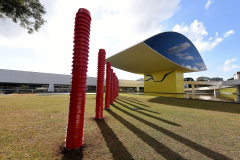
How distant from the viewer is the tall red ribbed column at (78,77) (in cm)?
318

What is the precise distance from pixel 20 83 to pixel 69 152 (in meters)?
54.1

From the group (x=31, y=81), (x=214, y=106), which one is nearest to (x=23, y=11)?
(x=214, y=106)

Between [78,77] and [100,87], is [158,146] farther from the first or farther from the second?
[100,87]

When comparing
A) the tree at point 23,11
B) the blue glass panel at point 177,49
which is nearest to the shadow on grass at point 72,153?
the tree at point 23,11

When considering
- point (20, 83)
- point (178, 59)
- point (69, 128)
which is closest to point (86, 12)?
Result: point (69, 128)

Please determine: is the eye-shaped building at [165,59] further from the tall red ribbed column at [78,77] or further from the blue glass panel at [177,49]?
the tall red ribbed column at [78,77]

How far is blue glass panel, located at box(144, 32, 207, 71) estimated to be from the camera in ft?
75.8

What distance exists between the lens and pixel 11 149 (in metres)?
2.86

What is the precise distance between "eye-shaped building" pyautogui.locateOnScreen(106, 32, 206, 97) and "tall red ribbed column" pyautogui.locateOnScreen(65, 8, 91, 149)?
16889 millimetres

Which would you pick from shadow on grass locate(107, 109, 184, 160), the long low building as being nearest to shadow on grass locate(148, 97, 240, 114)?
shadow on grass locate(107, 109, 184, 160)

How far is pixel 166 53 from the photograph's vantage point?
24.3m

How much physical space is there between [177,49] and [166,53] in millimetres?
4465

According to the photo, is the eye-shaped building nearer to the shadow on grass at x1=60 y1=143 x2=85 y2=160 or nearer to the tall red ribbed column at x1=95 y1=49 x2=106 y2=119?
the tall red ribbed column at x1=95 y1=49 x2=106 y2=119

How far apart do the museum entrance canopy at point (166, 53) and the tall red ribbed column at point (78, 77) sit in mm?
16797
